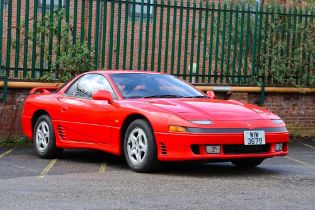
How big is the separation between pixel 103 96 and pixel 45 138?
170 centimetres

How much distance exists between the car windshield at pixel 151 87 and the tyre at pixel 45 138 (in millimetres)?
1336

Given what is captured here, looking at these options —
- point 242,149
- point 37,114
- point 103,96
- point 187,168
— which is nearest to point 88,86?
point 103,96

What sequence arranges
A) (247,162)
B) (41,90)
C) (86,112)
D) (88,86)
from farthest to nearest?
(41,90) → (88,86) → (86,112) → (247,162)

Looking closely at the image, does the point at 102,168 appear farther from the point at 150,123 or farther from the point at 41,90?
the point at 41,90

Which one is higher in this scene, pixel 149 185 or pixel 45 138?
pixel 45 138

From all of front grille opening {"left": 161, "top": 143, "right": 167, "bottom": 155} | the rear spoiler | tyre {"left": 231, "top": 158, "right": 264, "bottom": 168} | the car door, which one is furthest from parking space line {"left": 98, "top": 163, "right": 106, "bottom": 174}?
the rear spoiler

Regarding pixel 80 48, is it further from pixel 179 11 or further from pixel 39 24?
pixel 179 11

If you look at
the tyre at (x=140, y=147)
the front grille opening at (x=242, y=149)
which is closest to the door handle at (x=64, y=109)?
the tyre at (x=140, y=147)

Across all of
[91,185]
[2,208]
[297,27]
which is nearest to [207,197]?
[91,185]

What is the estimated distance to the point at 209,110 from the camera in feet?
29.2

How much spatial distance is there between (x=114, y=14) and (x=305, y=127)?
4762mm

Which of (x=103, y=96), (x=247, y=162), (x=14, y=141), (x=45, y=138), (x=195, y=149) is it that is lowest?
(x=14, y=141)

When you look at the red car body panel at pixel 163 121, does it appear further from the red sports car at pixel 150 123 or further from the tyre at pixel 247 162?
the tyre at pixel 247 162

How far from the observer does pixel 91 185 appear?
25.3ft
